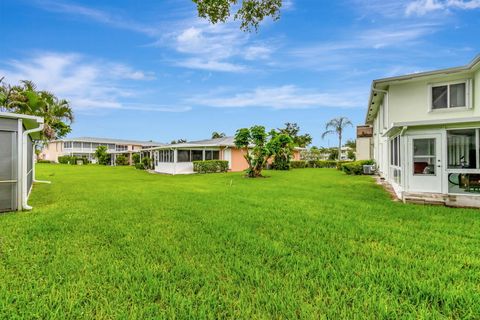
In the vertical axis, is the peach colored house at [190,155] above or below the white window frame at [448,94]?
below

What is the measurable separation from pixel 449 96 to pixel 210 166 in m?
18.2

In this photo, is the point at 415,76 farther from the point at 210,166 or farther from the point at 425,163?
the point at 210,166

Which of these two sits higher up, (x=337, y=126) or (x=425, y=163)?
(x=337, y=126)

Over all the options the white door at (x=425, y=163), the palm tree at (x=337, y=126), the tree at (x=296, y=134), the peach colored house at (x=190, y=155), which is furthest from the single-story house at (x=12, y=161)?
the tree at (x=296, y=134)

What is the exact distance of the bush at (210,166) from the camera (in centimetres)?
2452

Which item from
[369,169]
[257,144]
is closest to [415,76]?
[369,169]

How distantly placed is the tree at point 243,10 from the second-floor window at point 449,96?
30.2 feet

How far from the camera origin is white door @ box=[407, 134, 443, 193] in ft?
29.5

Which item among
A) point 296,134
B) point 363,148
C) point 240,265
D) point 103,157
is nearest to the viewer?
point 240,265

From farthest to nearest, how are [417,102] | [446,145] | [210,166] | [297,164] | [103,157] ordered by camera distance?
[103,157] → [297,164] → [210,166] → [417,102] → [446,145]

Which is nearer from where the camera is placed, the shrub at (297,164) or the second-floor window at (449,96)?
the second-floor window at (449,96)

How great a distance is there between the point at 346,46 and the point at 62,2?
1416cm

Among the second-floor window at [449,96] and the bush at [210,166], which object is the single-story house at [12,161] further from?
the bush at [210,166]

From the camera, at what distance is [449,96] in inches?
480
